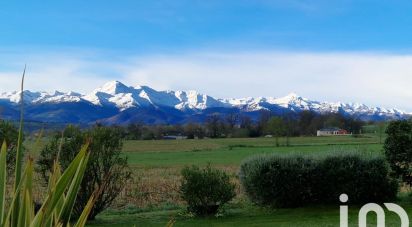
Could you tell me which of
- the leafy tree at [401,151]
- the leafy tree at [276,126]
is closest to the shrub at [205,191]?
the leafy tree at [401,151]

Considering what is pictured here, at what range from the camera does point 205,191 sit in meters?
15.4

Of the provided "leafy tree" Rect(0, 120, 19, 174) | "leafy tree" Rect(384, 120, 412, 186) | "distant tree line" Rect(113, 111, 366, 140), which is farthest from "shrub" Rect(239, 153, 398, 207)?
"distant tree line" Rect(113, 111, 366, 140)

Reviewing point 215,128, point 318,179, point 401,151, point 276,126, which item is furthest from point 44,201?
point 215,128

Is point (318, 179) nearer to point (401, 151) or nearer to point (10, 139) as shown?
point (401, 151)

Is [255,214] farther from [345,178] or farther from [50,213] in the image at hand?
[50,213]

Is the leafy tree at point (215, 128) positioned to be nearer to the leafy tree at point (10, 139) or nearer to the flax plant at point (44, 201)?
the leafy tree at point (10, 139)

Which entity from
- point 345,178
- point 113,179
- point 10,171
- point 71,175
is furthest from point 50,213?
point 345,178

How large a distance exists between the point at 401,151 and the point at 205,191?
6.75 meters

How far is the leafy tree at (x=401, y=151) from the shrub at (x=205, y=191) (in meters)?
5.60

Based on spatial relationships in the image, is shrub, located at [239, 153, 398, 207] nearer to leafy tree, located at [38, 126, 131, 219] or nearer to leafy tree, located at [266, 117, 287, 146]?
leafy tree, located at [38, 126, 131, 219]

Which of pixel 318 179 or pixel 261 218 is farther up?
pixel 318 179

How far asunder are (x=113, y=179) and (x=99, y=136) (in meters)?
1.43

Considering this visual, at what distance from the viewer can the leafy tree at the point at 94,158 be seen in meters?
14.7

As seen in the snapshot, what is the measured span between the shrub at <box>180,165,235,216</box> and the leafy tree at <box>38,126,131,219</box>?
74.9 inches
